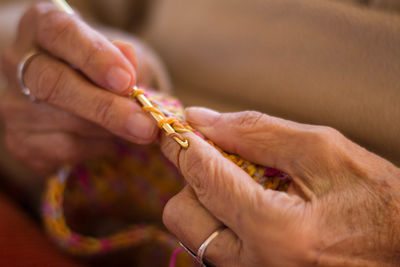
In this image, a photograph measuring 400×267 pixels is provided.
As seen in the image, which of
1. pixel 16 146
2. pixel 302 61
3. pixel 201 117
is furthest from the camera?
pixel 16 146

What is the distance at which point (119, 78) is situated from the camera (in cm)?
63

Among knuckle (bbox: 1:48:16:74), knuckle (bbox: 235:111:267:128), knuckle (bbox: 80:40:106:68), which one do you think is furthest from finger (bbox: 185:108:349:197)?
knuckle (bbox: 1:48:16:74)

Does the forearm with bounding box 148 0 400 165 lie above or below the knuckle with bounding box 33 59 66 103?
above

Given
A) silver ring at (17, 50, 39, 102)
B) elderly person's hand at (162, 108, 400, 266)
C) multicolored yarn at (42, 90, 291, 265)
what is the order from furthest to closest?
multicolored yarn at (42, 90, 291, 265), silver ring at (17, 50, 39, 102), elderly person's hand at (162, 108, 400, 266)

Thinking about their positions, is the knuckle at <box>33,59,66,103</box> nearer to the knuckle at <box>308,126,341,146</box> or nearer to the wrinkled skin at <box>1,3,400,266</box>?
the wrinkled skin at <box>1,3,400,266</box>

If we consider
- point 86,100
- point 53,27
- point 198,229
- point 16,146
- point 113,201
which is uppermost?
point 53,27

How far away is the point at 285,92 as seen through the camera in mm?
752

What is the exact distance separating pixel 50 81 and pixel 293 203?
1.78ft

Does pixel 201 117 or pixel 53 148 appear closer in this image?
pixel 201 117

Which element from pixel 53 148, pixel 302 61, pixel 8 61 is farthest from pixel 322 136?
pixel 8 61

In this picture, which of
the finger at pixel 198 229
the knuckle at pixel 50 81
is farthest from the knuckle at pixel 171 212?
the knuckle at pixel 50 81

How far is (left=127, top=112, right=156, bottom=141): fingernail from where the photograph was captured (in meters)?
0.62

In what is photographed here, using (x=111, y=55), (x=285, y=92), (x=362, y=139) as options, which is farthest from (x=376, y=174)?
(x=111, y=55)

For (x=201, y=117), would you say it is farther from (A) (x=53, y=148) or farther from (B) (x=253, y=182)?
(A) (x=53, y=148)
